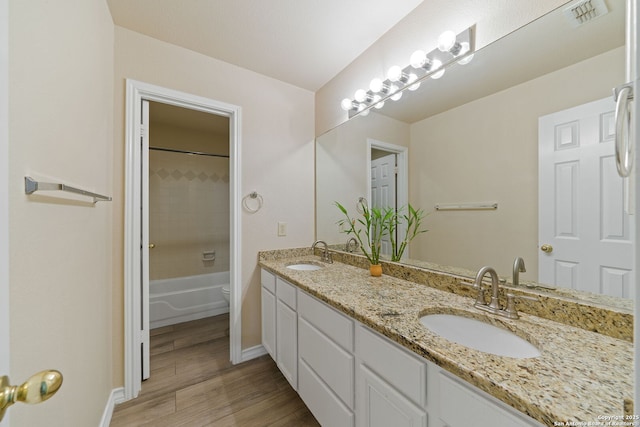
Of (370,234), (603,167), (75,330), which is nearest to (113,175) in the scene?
(75,330)

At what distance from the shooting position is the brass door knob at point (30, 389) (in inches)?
14.6

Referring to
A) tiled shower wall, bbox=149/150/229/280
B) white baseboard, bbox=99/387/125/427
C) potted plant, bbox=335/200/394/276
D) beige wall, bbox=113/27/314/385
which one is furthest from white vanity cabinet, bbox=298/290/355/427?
tiled shower wall, bbox=149/150/229/280

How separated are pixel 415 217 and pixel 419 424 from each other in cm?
102

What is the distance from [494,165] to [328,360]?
1243 mm

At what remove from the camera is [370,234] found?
6.03 ft

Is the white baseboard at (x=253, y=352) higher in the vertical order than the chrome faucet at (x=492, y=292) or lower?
lower

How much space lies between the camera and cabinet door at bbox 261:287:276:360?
6.00 feet

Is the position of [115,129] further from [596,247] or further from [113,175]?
[596,247]

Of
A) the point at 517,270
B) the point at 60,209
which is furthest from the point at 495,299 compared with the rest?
the point at 60,209

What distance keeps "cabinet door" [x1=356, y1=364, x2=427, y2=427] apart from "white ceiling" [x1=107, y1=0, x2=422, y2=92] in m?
1.93

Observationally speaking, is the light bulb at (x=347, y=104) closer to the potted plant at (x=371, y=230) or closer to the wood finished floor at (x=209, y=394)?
the potted plant at (x=371, y=230)

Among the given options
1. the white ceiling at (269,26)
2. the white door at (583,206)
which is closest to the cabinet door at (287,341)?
the white door at (583,206)

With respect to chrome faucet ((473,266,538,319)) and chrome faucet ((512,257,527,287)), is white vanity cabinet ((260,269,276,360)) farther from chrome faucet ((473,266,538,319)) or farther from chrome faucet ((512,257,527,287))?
chrome faucet ((512,257,527,287))

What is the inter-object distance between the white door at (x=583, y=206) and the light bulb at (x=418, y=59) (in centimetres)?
71
